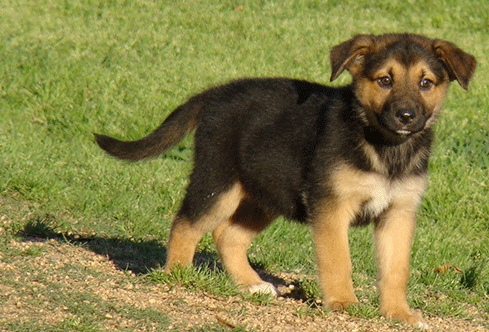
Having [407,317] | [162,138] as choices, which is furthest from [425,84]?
[162,138]

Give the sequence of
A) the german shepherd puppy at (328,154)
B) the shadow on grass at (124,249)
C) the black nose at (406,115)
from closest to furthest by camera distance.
A: the black nose at (406,115), the german shepherd puppy at (328,154), the shadow on grass at (124,249)

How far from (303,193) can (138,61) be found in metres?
6.01

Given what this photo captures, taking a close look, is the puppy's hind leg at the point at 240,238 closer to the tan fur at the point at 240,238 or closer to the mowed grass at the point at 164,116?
the tan fur at the point at 240,238

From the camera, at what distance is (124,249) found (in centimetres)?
640

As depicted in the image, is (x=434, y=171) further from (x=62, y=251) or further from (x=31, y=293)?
(x=31, y=293)

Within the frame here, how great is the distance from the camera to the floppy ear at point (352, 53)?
5.27m

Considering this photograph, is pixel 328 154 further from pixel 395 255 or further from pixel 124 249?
pixel 124 249

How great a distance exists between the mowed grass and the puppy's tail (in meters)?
0.75

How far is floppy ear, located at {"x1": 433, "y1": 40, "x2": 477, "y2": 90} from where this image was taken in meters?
5.26

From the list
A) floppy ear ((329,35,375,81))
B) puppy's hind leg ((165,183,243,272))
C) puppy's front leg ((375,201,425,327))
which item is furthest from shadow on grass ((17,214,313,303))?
floppy ear ((329,35,375,81))

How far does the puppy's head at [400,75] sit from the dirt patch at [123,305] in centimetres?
112

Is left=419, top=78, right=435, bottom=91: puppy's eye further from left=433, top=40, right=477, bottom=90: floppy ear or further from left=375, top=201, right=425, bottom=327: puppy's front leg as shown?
left=375, top=201, right=425, bottom=327: puppy's front leg

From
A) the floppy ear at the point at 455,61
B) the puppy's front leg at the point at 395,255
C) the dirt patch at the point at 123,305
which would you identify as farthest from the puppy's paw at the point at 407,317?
the floppy ear at the point at 455,61

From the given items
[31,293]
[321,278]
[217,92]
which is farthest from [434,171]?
[31,293]
